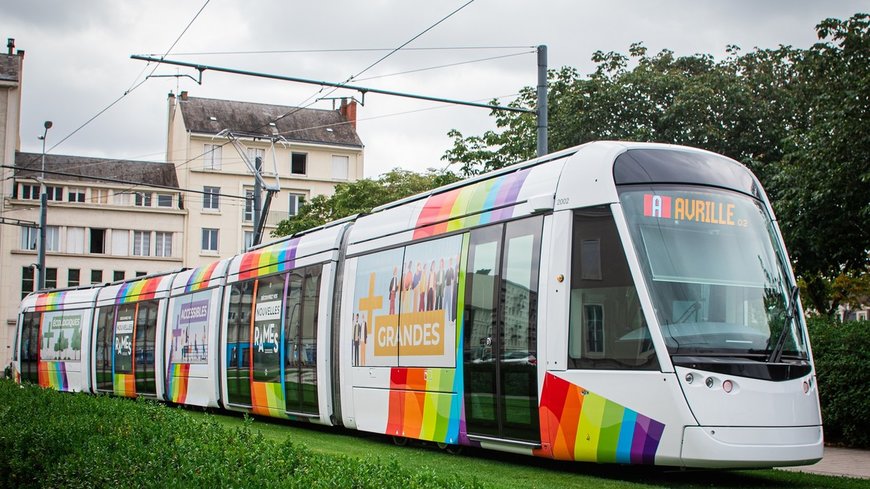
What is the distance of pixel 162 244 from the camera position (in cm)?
7250

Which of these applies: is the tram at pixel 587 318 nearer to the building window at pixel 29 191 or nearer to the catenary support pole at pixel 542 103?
the catenary support pole at pixel 542 103

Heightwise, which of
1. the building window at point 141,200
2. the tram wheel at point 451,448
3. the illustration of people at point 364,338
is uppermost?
the building window at point 141,200

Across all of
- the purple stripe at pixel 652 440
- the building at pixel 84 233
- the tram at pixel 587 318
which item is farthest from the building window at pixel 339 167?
the purple stripe at pixel 652 440

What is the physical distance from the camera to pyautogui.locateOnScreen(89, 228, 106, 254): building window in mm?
70938

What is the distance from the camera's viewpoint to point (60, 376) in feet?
107

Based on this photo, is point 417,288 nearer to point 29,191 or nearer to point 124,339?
point 124,339

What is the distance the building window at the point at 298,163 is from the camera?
3062 inches

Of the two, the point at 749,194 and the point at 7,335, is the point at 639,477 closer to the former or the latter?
the point at 749,194

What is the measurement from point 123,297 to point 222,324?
812 centimetres

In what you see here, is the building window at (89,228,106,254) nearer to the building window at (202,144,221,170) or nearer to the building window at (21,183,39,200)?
the building window at (21,183,39,200)

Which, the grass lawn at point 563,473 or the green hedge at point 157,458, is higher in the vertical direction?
the green hedge at point 157,458

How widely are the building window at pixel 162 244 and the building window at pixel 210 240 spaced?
231 cm

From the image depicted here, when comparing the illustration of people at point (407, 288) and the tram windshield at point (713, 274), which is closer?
the tram windshield at point (713, 274)

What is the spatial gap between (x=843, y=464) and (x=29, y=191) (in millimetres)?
65237
